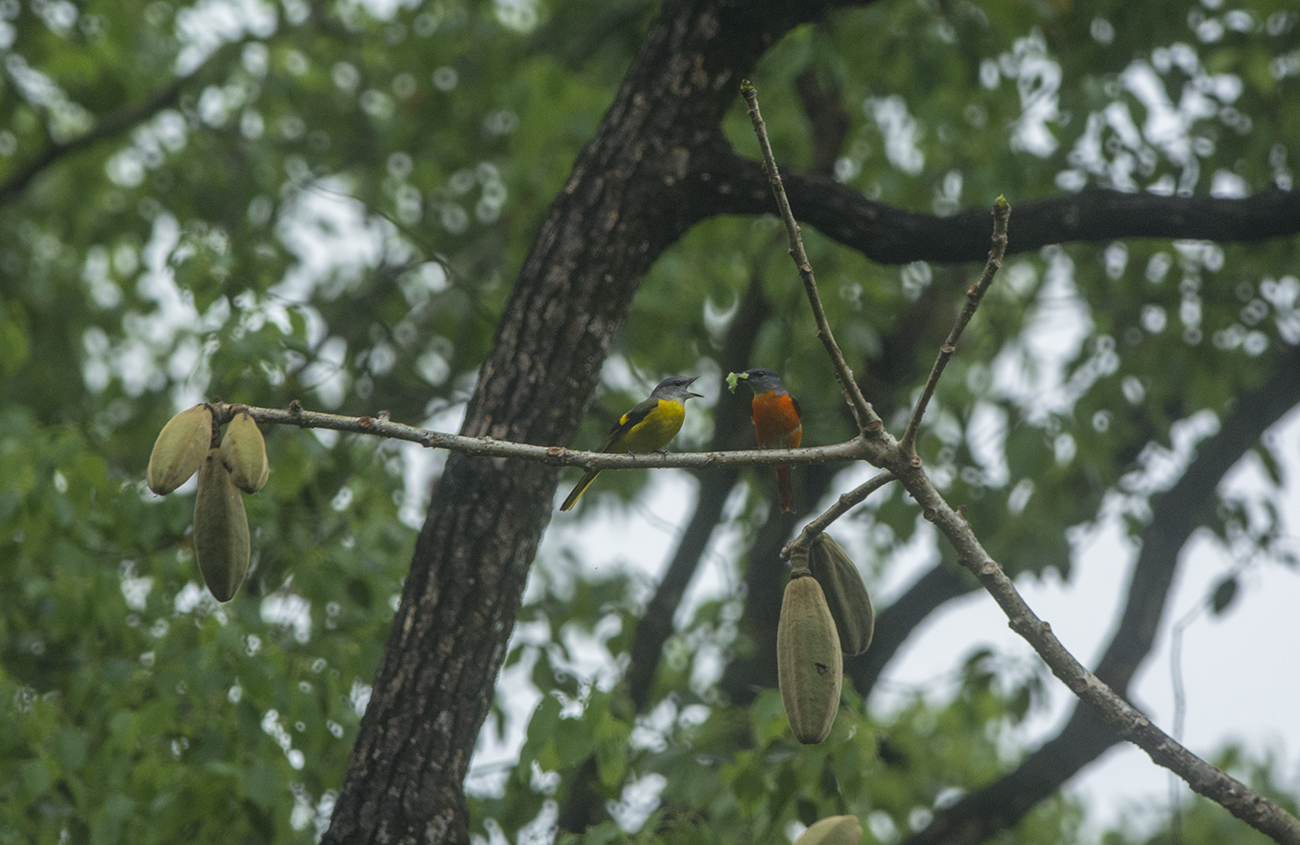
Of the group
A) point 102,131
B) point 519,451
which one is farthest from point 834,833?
point 102,131

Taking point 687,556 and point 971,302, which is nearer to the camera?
point 971,302

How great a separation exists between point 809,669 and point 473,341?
4.70m

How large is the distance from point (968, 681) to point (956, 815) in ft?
1.90

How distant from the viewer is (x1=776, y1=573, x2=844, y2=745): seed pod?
5.49 ft

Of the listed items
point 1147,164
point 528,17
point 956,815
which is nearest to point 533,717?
point 956,815

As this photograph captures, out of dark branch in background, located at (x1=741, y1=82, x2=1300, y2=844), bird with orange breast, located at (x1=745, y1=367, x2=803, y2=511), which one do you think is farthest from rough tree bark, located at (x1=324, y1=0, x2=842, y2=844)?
bird with orange breast, located at (x1=745, y1=367, x2=803, y2=511)

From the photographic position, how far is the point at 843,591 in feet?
6.21

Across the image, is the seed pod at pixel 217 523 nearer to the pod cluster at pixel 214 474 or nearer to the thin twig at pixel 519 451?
the pod cluster at pixel 214 474

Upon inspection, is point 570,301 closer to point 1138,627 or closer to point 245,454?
point 245,454

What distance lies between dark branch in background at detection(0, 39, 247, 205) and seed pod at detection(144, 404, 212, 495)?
5.08 metres

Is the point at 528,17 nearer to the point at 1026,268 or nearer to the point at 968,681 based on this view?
the point at 1026,268

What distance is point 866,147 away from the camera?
21.2ft

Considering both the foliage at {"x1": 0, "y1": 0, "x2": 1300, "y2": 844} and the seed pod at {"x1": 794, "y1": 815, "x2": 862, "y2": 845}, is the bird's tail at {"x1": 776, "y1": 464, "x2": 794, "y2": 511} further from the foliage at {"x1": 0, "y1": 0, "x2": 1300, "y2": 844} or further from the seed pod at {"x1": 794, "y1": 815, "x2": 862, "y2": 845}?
the seed pod at {"x1": 794, "y1": 815, "x2": 862, "y2": 845}

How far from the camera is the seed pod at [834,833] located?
168 cm
